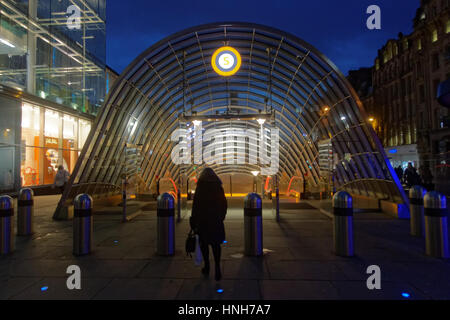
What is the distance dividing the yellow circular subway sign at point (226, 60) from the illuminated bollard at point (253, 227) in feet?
27.6

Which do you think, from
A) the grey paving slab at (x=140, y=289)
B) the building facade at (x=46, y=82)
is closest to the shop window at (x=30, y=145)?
the building facade at (x=46, y=82)

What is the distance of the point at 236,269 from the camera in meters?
5.05

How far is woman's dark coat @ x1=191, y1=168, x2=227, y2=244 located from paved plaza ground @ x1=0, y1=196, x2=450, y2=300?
2.11 feet

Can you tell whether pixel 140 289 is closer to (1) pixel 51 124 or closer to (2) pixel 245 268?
(2) pixel 245 268

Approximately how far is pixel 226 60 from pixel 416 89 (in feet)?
109

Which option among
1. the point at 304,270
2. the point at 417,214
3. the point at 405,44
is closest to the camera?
the point at 304,270

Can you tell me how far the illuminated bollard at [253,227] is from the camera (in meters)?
5.84

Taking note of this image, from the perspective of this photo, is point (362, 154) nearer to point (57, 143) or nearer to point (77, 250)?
point (77, 250)

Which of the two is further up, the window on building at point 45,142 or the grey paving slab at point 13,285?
the window on building at point 45,142

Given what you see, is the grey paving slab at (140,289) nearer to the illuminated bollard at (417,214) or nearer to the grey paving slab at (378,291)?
the grey paving slab at (378,291)

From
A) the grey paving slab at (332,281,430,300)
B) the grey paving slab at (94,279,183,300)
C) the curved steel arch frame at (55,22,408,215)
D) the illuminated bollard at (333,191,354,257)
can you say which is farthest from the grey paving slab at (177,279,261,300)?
the curved steel arch frame at (55,22,408,215)

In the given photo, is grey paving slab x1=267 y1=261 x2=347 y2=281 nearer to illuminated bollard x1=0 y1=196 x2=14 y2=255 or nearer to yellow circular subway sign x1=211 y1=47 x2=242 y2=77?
illuminated bollard x1=0 y1=196 x2=14 y2=255

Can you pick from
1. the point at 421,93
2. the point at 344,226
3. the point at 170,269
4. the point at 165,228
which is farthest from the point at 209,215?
the point at 421,93

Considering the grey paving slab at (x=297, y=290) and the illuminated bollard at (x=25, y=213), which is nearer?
the grey paving slab at (x=297, y=290)
